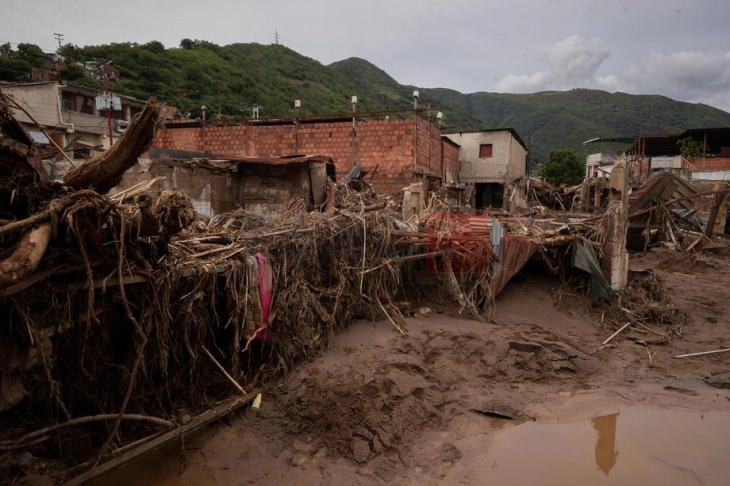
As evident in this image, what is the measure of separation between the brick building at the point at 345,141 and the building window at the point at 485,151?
12.3m

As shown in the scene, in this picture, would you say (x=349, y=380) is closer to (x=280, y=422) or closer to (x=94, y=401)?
(x=280, y=422)

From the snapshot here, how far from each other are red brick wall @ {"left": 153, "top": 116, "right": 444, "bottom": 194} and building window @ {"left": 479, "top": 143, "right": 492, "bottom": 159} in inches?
509

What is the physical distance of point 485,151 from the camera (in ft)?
98.4

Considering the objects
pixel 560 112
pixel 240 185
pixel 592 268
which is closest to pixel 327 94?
pixel 560 112

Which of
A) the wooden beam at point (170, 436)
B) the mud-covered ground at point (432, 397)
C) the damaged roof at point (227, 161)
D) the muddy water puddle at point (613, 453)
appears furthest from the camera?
the damaged roof at point (227, 161)

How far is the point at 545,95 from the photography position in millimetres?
104625

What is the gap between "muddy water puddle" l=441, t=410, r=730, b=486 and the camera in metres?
4.28

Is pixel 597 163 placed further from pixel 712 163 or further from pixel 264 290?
pixel 264 290

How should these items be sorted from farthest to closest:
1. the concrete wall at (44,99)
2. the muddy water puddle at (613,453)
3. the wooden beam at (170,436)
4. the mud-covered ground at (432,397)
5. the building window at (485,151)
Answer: the building window at (485,151) → the concrete wall at (44,99) → the mud-covered ground at (432,397) → the muddy water puddle at (613,453) → the wooden beam at (170,436)

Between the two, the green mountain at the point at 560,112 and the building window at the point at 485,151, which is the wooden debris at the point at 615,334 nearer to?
the building window at the point at 485,151

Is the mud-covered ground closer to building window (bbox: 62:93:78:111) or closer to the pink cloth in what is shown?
the pink cloth

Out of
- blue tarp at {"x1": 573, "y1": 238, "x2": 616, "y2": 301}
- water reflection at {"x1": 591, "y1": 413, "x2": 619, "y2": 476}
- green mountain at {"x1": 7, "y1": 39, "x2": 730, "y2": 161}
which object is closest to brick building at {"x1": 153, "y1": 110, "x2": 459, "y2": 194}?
green mountain at {"x1": 7, "y1": 39, "x2": 730, "y2": 161}

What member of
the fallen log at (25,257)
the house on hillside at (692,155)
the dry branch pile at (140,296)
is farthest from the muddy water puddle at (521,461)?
the house on hillside at (692,155)

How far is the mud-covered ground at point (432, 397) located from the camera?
4496mm
